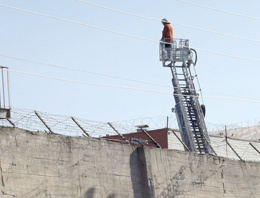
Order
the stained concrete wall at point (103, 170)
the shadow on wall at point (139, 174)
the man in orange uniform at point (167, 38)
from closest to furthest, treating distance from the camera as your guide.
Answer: the stained concrete wall at point (103, 170), the shadow on wall at point (139, 174), the man in orange uniform at point (167, 38)

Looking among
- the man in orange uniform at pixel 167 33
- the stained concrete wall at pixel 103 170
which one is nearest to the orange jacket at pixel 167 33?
the man in orange uniform at pixel 167 33

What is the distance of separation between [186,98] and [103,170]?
9.61 meters

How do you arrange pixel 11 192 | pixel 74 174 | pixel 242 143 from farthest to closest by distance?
pixel 242 143 → pixel 74 174 → pixel 11 192

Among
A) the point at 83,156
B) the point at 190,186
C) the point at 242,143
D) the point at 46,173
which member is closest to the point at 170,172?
the point at 190,186

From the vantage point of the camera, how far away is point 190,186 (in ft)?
76.3

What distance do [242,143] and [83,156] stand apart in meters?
16.8

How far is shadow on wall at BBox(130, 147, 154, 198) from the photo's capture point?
2115 cm

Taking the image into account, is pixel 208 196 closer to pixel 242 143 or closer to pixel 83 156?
pixel 83 156

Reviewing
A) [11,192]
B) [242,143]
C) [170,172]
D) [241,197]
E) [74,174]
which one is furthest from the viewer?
[242,143]

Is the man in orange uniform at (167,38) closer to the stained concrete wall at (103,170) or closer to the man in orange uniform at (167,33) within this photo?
the man in orange uniform at (167,33)

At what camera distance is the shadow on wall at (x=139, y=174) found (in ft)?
69.4

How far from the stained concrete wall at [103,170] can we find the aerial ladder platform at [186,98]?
3.22 meters

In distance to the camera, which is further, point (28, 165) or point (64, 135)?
point (64, 135)

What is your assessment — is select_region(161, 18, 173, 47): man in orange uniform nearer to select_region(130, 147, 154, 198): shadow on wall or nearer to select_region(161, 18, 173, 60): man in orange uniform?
select_region(161, 18, 173, 60): man in orange uniform
